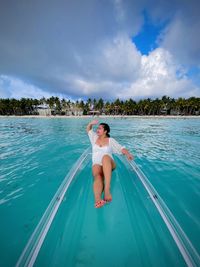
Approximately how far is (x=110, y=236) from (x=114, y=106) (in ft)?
254

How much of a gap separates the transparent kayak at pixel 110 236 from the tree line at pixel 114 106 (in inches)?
2918

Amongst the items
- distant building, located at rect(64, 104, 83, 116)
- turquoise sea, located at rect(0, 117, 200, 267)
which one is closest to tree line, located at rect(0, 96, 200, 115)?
distant building, located at rect(64, 104, 83, 116)

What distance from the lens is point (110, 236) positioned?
207 cm

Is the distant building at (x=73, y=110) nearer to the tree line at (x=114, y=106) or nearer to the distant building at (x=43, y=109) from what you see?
the tree line at (x=114, y=106)

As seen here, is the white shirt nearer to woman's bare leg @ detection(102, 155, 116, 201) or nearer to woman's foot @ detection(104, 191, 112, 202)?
woman's bare leg @ detection(102, 155, 116, 201)

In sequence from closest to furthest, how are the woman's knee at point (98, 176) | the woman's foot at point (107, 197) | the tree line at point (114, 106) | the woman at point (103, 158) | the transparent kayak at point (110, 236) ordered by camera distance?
the transparent kayak at point (110, 236), the woman's foot at point (107, 197), the woman at point (103, 158), the woman's knee at point (98, 176), the tree line at point (114, 106)

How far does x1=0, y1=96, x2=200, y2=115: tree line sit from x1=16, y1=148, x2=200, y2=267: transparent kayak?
7411 centimetres

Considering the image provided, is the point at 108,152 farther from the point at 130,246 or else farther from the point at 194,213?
the point at 194,213

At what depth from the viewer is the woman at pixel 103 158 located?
252 cm

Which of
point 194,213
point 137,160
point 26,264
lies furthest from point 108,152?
point 137,160

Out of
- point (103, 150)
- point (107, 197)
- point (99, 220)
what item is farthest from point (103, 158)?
point (99, 220)

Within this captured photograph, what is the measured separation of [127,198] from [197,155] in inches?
199

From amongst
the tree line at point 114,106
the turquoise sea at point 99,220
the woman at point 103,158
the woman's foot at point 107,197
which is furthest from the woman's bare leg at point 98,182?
the tree line at point 114,106

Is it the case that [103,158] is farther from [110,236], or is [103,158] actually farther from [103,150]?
[110,236]
